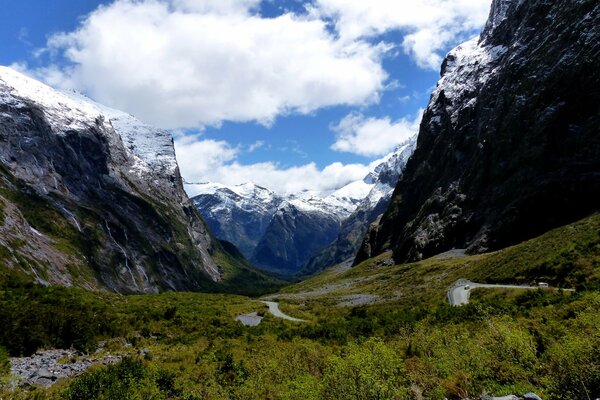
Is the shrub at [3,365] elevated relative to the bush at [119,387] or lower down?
elevated

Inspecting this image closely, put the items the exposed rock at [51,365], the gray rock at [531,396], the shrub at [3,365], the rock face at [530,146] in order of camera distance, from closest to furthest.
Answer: the gray rock at [531,396] → the shrub at [3,365] → the exposed rock at [51,365] → the rock face at [530,146]

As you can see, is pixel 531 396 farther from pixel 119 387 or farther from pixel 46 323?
pixel 46 323

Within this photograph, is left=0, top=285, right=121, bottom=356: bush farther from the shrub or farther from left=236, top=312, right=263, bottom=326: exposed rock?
left=236, top=312, right=263, bottom=326: exposed rock

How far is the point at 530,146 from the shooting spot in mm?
149375

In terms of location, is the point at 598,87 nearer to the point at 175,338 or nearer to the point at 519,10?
the point at 519,10

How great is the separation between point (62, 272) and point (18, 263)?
108ft

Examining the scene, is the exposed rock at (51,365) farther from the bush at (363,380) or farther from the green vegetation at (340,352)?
the bush at (363,380)

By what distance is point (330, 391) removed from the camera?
16.8 m

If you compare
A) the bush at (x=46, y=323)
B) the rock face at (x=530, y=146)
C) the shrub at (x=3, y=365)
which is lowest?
the shrub at (x=3, y=365)

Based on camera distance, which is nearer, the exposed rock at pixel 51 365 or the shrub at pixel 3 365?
the shrub at pixel 3 365

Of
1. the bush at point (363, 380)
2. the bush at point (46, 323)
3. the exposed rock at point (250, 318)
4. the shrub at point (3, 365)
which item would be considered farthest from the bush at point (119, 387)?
the exposed rock at point (250, 318)

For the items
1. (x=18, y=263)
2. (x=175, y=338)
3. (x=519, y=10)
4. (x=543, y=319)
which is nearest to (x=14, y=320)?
(x=175, y=338)

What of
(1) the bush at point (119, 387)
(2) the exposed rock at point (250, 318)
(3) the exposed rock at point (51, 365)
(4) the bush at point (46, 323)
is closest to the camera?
(1) the bush at point (119, 387)

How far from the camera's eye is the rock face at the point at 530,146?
13225 cm
